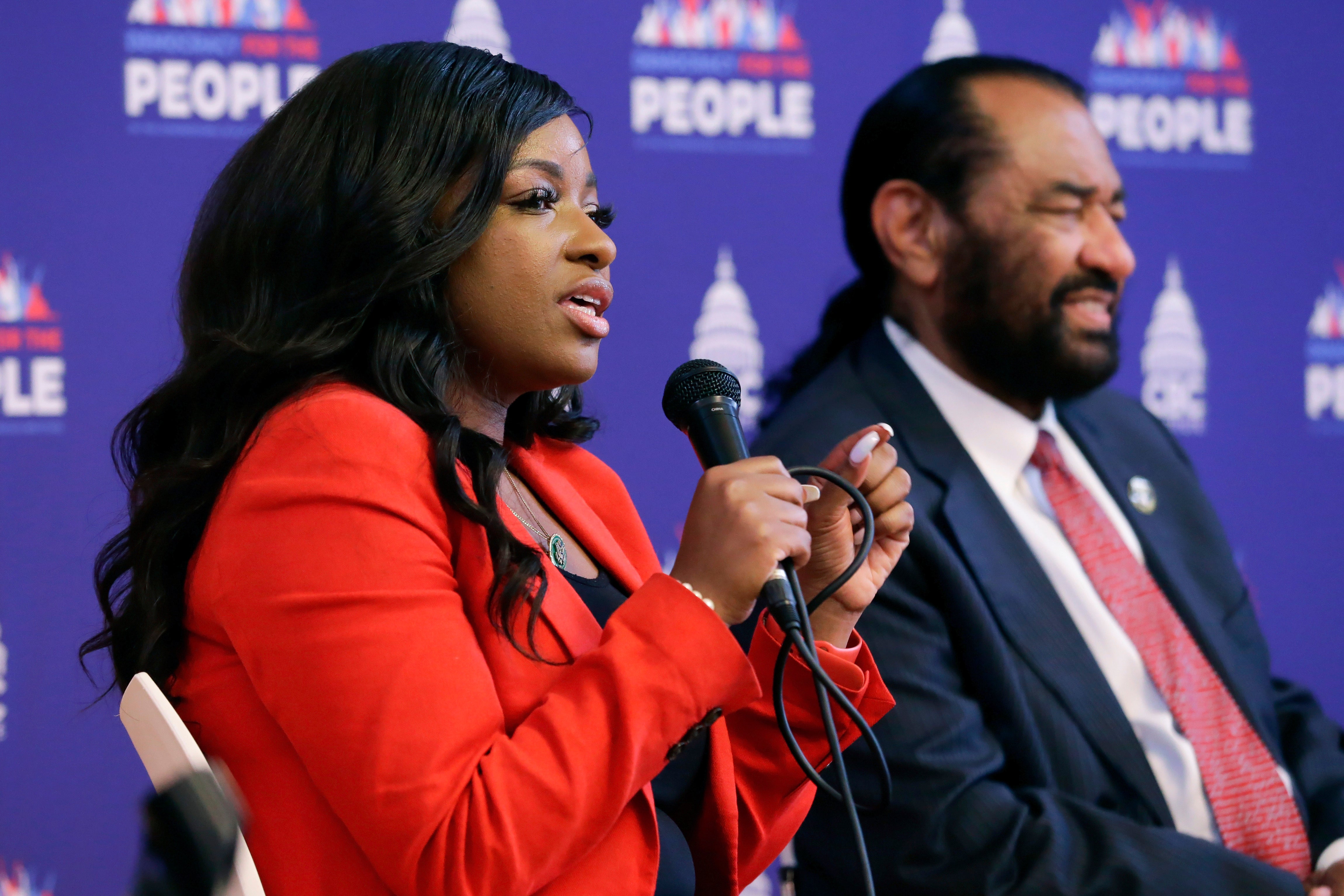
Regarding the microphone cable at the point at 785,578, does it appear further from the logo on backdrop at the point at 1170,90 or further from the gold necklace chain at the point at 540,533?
the logo on backdrop at the point at 1170,90

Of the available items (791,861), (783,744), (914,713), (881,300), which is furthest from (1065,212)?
(791,861)

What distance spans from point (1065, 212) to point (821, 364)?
1.58ft

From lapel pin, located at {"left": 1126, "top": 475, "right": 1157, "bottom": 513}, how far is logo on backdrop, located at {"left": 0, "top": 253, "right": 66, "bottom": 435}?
1.79 metres

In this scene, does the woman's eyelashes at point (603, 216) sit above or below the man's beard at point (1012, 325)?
above

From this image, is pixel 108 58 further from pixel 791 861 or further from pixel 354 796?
pixel 791 861

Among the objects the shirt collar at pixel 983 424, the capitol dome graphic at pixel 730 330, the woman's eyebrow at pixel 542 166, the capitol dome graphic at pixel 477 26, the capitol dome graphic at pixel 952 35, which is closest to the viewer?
the woman's eyebrow at pixel 542 166

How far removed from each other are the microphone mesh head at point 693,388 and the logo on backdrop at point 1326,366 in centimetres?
207

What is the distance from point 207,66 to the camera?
2135mm

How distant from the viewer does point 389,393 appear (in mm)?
1073

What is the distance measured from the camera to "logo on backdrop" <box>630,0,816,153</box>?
2361mm

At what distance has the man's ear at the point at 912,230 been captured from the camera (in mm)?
→ 2021

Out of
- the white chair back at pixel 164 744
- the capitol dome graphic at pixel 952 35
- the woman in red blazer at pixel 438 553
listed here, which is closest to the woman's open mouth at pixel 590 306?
the woman in red blazer at pixel 438 553

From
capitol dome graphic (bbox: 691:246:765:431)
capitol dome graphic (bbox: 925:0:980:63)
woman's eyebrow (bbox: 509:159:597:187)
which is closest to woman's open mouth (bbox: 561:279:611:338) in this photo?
woman's eyebrow (bbox: 509:159:597:187)

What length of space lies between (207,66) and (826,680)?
1735 mm
